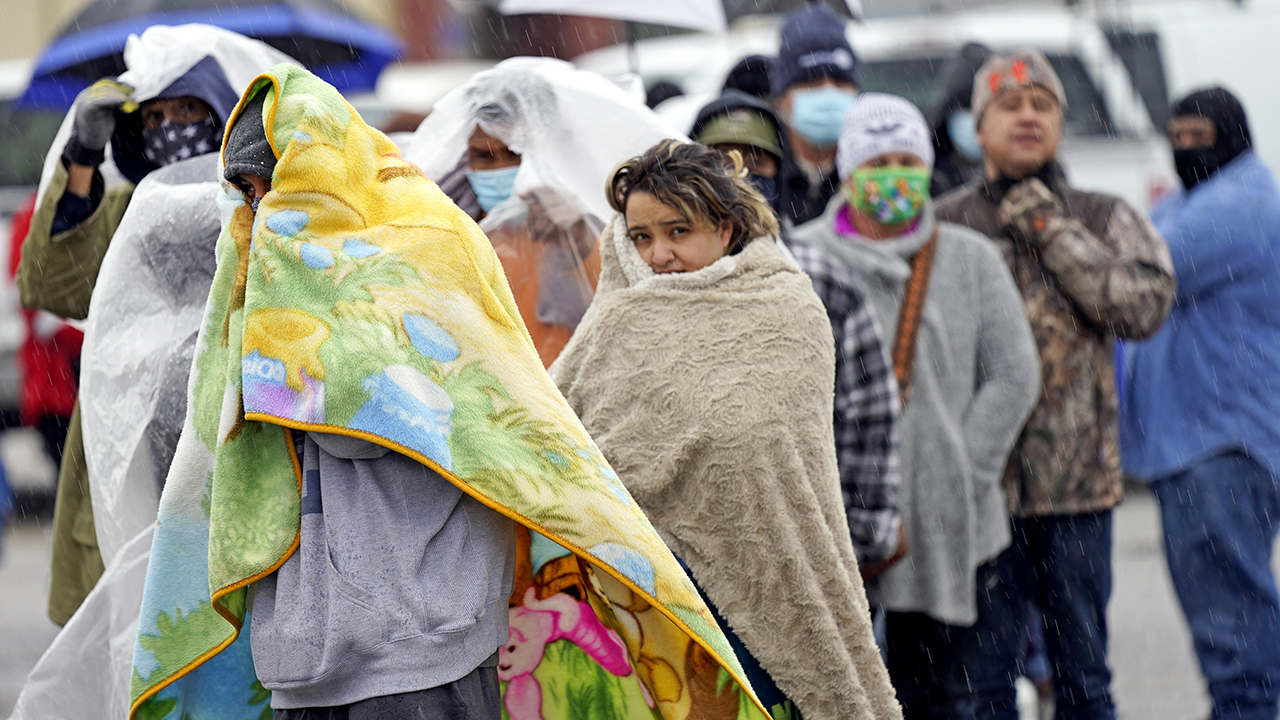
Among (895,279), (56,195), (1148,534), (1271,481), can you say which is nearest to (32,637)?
(56,195)

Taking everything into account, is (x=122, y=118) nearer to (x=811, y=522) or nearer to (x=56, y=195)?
(x=56, y=195)

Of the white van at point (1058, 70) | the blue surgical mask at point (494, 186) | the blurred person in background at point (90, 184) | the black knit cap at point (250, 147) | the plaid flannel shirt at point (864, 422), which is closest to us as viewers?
the black knit cap at point (250, 147)

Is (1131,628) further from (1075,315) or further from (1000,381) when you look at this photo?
(1000,381)

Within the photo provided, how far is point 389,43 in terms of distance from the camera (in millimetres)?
7816

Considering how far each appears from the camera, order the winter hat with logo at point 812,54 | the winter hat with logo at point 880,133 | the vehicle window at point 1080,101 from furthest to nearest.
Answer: the vehicle window at point 1080,101 < the winter hat with logo at point 812,54 < the winter hat with logo at point 880,133

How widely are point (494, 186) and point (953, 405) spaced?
5.24 ft

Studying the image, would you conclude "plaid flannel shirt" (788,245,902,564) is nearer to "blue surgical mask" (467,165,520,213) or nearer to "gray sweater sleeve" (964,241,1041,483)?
"gray sweater sleeve" (964,241,1041,483)

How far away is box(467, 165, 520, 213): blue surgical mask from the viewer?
4574mm

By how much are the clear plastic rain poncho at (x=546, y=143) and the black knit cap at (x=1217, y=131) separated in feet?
7.31

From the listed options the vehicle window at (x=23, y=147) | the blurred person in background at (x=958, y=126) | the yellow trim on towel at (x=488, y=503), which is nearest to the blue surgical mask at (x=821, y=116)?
the blurred person in background at (x=958, y=126)

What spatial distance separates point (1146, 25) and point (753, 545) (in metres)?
10.4

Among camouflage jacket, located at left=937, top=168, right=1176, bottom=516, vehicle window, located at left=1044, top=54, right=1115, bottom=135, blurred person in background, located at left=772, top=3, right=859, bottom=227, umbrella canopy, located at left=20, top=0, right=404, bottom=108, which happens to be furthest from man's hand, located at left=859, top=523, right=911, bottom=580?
vehicle window, located at left=1044, top=54, right=1115, bottom=135

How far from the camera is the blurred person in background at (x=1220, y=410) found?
5.10 meters

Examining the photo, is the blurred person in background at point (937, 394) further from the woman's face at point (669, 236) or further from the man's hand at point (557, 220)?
the woman's face at point (669, 236)
